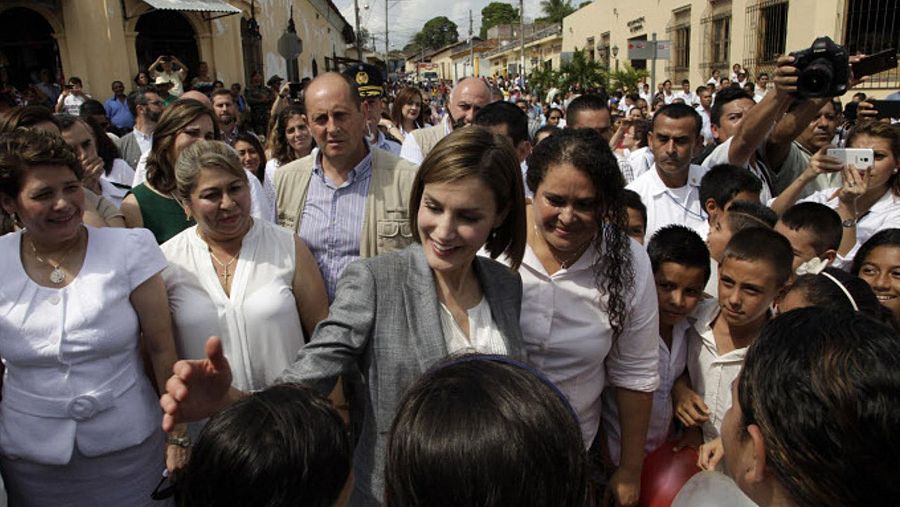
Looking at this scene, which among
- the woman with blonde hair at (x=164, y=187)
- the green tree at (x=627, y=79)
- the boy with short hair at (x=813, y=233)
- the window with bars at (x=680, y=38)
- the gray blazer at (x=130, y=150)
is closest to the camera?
the woman with blonde hair at (x=164, y=187)

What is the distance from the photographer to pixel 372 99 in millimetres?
5504

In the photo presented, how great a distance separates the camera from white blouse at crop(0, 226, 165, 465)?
6.57ft

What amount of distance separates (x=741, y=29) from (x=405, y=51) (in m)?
A: 111

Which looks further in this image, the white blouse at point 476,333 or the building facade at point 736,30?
the building facade at point 736,30

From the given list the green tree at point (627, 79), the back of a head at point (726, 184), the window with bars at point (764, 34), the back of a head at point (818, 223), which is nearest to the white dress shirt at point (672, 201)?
the back of a head at point (726, 184)

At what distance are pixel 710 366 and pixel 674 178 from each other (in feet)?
5.49

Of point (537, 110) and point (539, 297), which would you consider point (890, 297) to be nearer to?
point (539, 297)

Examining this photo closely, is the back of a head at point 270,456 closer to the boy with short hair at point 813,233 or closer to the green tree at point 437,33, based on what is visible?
the boy with short hair at point 813,233

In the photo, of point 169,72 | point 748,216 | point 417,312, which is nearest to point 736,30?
point 169,72

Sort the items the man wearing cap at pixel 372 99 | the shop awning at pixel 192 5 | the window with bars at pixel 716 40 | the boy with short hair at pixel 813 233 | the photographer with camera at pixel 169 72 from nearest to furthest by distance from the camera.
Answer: the boy with short hair at pixel 813 233
the man wearing cap at pixel 372 99
the photographer with camera at pixel 169 72
the shop awning at pixel 192 5
the window with bars at pixel 716 40

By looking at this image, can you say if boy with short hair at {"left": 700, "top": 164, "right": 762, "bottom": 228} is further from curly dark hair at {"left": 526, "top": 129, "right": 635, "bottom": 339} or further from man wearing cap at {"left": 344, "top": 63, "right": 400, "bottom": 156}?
man wearing cap at {"left": 344, "top": 63, "right": 400, "bottom": 156}

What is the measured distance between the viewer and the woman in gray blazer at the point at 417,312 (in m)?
1.52

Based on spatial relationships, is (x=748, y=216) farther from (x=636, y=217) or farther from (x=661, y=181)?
(x=661, y=181)

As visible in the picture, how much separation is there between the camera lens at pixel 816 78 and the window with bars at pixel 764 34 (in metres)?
15.2
